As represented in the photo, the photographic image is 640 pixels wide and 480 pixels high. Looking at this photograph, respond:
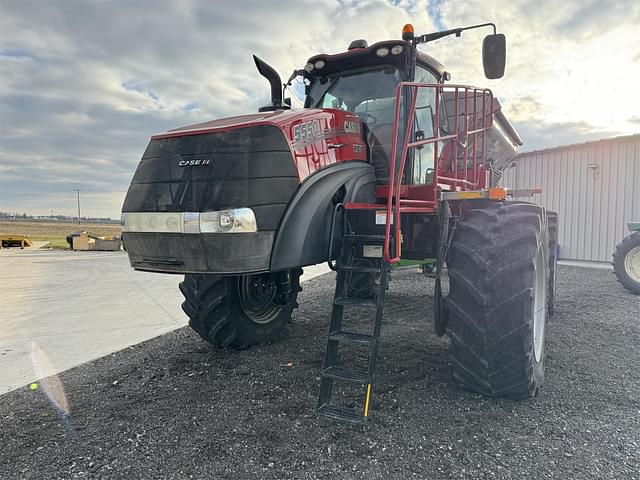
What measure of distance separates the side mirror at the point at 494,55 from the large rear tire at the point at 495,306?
127 cm

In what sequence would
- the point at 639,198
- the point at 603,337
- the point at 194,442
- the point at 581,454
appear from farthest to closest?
the point at 639,198, the point at 603,337, the point at 194,442, the point at 581,454

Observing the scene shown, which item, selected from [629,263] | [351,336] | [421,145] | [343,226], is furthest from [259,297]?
[629,263]

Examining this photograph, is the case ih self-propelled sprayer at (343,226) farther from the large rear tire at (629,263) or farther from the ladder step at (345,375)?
the large rear tire at (629,263)

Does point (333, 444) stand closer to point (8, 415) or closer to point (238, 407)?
point (238, 407)

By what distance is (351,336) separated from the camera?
3051mm

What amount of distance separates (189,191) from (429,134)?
7.98ft

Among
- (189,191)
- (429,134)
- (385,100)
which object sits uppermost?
(385,100)

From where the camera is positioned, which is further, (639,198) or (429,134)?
(639,198)

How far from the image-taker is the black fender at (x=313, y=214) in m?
2.99

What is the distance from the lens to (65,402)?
134 inches

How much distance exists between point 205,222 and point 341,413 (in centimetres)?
151

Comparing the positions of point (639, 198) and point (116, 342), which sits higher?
point (639, 198)

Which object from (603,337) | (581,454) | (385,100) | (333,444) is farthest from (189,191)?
(603,337)

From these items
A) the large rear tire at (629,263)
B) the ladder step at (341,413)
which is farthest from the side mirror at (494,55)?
the large rear tire at (629,263)
